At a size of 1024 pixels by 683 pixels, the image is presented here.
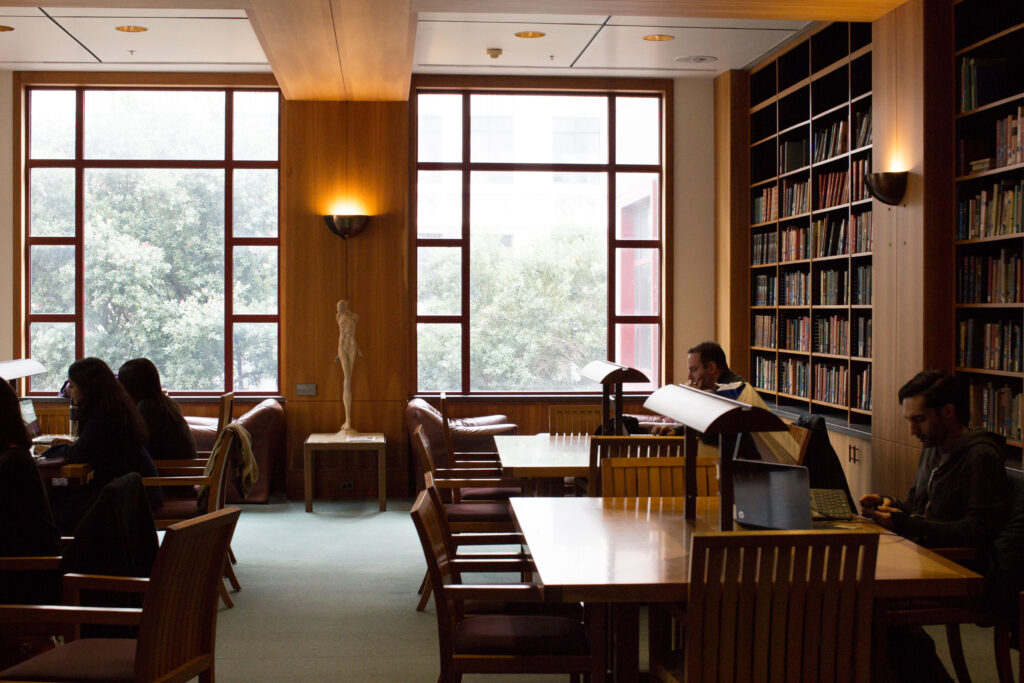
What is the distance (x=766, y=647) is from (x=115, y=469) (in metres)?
3.78

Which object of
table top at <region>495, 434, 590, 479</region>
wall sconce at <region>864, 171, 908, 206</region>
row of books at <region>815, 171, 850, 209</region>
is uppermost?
row of books at <region>815, 171, 850, 209</region>

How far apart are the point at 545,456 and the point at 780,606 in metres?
2.87

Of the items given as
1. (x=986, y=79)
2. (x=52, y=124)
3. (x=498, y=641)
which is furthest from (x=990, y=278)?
(x=52, y=124)

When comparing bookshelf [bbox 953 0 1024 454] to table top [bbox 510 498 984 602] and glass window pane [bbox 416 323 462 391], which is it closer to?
table top [bbox 510 498 984 602]

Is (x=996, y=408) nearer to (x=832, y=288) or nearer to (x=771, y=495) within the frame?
(x=832, y=288)

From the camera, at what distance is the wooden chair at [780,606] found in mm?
2436

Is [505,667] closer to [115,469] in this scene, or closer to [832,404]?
[115,469]

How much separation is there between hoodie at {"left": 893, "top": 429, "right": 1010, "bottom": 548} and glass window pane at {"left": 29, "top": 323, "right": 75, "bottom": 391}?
7372mm

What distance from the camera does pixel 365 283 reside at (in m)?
8.38

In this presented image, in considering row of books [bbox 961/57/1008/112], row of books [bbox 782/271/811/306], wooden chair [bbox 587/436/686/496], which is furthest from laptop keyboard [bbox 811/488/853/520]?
row of books [bbox 782/271/811/306]

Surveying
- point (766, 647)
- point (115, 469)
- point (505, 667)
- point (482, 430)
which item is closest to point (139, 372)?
point (115, 469)

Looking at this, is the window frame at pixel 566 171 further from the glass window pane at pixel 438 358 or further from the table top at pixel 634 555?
the table top at pixel 634 555

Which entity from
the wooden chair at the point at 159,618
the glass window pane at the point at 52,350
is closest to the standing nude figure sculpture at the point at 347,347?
the glass window pane at the point at 52,350

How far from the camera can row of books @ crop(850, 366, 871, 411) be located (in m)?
6.46
